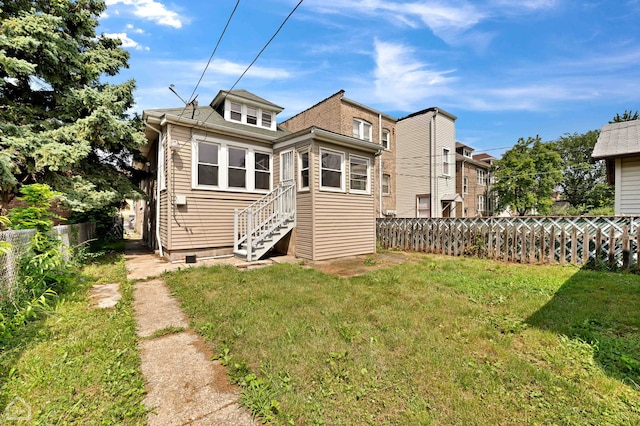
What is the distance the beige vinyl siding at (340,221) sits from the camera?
8.05 metres

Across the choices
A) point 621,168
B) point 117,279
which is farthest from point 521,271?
point 117,279

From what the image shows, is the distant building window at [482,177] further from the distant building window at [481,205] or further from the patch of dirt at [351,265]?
the patch of dirt at [351,265]

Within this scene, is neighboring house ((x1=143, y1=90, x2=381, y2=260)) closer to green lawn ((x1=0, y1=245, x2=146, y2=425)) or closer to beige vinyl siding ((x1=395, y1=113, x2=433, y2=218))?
green lawn ((x1=0, y1=245, x2=146, y2=425))

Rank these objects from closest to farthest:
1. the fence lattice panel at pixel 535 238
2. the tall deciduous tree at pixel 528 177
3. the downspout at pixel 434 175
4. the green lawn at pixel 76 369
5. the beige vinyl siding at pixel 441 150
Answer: the green lawn at pixel 76 369 → the fence lattice panel at pixel 535 238 → the downspout at pixel 434 175 → the beige vinyl siding at pixel 441 150 → the tall deciduous tree at pixel 528 177

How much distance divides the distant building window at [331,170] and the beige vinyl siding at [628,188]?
310 inches

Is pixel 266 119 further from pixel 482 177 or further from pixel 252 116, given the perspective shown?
pixel 482 177

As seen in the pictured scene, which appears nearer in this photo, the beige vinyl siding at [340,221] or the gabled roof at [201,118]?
the gabled roof at [201,118]

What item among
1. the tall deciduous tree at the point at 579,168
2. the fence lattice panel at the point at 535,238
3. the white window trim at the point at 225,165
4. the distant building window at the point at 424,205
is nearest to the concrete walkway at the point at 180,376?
the white window trim at the point at 225,165

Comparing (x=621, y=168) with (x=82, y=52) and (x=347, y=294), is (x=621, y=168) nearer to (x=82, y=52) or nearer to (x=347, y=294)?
(x=347, y=294)

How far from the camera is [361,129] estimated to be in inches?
603

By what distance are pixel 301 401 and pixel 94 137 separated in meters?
9.02

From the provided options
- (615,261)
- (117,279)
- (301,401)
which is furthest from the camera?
(615,261)

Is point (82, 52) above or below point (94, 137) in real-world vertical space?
above

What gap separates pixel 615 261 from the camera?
20.5 feet
